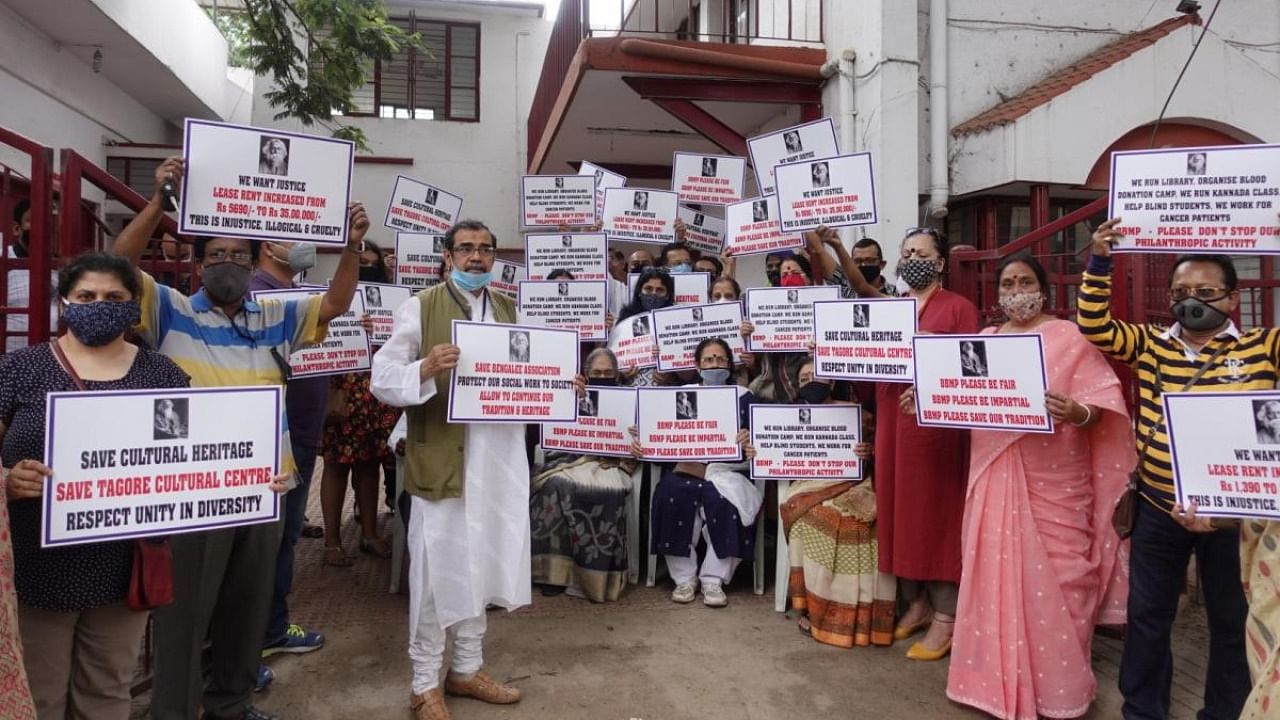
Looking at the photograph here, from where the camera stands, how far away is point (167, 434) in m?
2.26

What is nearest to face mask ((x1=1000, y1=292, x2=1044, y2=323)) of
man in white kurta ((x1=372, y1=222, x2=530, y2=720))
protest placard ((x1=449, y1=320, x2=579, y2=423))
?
protest placard ((x1=449, y1=320, x2=579, y2=423))

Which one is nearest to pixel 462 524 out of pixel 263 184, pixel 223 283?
pixel 223 283

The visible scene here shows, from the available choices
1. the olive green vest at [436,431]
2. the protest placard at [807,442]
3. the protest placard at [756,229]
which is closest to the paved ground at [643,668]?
the protest placard at [807,442]

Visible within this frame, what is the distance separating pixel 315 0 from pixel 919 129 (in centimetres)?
575

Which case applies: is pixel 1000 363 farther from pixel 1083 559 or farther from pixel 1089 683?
pixel 1089 683

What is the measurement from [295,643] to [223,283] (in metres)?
1.95

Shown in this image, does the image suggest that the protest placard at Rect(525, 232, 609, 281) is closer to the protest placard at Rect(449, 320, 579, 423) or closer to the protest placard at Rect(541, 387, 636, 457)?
the protest placard at Rect(541, 387, 636, 457)

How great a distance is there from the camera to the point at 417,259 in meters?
5.90

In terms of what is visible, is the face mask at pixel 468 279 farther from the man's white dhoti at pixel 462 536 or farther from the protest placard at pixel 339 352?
the protest placard at pixel 339 352

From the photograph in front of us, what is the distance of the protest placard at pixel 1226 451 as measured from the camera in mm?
2305

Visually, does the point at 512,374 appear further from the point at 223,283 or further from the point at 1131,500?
the point at 1131,500

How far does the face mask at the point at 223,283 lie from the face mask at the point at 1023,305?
9.87ft

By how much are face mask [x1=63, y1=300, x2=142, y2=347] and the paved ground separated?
5.95 ft

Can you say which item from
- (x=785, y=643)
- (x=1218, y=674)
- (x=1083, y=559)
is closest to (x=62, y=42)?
(x=785, y=643)
